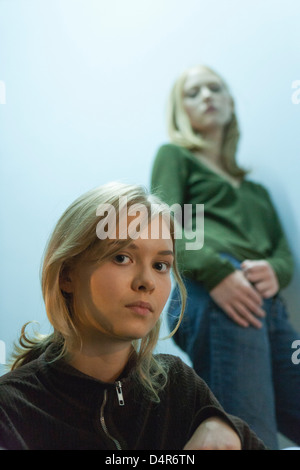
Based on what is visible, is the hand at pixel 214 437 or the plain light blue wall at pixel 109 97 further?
the plain light blue wall at pixel 109 97

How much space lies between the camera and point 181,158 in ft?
3.28

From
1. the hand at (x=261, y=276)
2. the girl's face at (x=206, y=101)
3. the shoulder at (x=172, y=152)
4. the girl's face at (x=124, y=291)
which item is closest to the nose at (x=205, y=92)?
the girl's face at (x=206, y=101)

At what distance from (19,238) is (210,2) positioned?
564mm

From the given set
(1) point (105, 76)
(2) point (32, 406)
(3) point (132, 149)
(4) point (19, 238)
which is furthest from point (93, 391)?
(1) point (105, 76)

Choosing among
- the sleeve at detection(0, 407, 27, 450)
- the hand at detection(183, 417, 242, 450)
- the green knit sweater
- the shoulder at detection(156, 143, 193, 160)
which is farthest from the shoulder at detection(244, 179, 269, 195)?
the sleeve at detection(0, 407, 27, 450)

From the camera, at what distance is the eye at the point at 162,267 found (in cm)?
72

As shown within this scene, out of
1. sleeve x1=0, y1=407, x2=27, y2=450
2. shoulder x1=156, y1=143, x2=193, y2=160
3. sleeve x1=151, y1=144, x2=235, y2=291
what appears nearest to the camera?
sleeve x1=0, y1=407, x2=27, y2=450

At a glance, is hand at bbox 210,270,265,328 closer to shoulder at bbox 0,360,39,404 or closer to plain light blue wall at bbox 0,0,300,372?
plain light blue wall at bbox 0,0,300,372

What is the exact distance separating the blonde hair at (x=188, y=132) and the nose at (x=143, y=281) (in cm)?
39

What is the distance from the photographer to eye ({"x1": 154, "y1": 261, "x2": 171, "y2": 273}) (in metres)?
0.72

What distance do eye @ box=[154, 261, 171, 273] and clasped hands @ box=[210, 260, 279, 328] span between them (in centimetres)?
19

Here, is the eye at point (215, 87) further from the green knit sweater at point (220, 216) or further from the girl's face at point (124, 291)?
the girl's face at point (124, 291)

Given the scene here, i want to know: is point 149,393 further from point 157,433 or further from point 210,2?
point 210,2

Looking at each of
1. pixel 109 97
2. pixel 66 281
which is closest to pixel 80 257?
pixel 66 281
